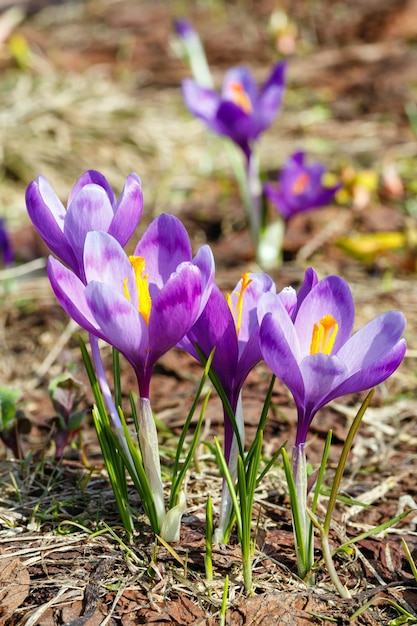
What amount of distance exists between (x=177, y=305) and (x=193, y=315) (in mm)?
34

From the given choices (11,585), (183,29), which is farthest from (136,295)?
(183,29)

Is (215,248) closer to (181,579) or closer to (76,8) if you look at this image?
(181,579)

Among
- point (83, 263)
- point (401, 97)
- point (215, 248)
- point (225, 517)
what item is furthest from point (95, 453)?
point (401, 97)

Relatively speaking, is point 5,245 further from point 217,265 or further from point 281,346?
point 281,346

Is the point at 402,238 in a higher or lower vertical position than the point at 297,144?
lower

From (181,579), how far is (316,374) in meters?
0.40

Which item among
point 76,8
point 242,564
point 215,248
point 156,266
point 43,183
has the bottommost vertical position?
point 242,564

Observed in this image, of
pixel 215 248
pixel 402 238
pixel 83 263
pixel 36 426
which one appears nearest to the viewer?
pixel 83 263

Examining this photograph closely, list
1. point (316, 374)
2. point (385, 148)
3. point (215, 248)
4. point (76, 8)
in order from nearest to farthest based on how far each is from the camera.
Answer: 1. point (316, 374)
2. point (215, 248)
3. point (385, 148)
4. point (76, 8)

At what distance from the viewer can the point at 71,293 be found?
114cm

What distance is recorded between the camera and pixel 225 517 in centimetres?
127

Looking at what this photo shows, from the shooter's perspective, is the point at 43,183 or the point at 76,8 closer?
the point at 43,183

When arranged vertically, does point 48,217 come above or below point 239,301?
above

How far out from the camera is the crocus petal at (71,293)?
112 centimetres
